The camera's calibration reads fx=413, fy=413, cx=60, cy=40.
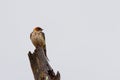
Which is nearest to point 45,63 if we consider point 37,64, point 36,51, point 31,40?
point 37,64

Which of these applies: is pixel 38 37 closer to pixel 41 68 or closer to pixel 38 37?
pixel 38 37

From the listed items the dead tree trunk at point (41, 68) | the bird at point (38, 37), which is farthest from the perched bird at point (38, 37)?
the dead tree trunk at point (41, 68)

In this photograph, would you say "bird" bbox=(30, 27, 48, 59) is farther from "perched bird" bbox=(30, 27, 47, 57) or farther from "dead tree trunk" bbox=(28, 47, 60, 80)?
"dead tree trunk" bbox=(28, 47, 60, 80)

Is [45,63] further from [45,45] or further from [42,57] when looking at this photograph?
[45,45]

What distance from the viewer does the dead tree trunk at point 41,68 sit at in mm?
8195

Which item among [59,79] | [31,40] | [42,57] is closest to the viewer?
[59,79]

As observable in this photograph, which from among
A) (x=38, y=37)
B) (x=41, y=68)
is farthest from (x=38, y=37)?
(x=41, y=68)

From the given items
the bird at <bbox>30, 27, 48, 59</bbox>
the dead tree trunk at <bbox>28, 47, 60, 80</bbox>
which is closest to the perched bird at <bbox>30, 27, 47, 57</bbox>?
the bird at <bbox>30, 27, 48, 59</bbox>

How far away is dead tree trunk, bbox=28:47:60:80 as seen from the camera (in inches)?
323

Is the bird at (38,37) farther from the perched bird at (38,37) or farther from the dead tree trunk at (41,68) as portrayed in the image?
the dead tree trunk at (41,68)

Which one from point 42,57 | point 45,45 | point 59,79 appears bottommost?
point 59,79

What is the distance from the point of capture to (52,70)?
8.34 metres

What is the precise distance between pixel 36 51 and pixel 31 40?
566 centimetres

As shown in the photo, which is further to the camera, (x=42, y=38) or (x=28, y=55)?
(x=42, y=38)
